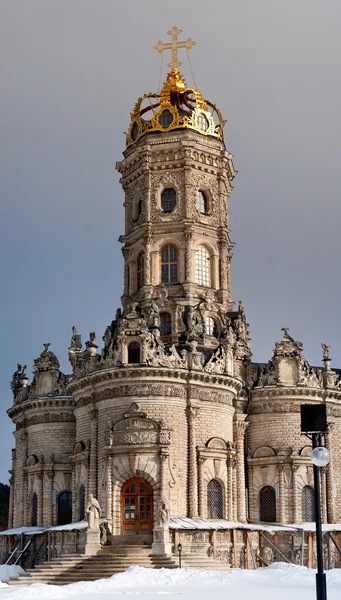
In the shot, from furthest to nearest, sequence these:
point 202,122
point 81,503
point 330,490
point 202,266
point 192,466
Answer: point 202,122 < point 202,266 < point 330,490 < point 81,503 < point 192,466

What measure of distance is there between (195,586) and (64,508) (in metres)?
22.3

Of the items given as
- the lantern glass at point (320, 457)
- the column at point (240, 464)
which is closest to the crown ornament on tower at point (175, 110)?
the column at point (240, 464)

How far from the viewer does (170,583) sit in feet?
120

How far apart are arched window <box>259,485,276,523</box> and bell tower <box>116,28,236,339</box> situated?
10291 millimetres

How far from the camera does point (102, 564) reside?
142ft

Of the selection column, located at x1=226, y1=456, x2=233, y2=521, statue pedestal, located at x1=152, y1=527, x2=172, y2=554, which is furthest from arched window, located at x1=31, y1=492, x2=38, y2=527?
statue pedestal, located at x1=152, y1=527, x2=172, y2=554

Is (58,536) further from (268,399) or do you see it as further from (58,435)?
(268,399)

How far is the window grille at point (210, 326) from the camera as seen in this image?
5522cm

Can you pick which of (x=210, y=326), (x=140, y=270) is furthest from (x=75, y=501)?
(x=140, y=270)

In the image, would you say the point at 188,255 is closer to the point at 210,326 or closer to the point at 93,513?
the point at 210,326

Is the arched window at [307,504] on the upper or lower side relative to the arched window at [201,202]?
lower

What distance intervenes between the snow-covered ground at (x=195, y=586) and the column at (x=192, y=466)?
866cm

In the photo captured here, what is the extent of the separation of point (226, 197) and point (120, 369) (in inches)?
640

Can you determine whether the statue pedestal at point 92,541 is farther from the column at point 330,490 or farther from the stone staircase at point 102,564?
the column at point 330,490
